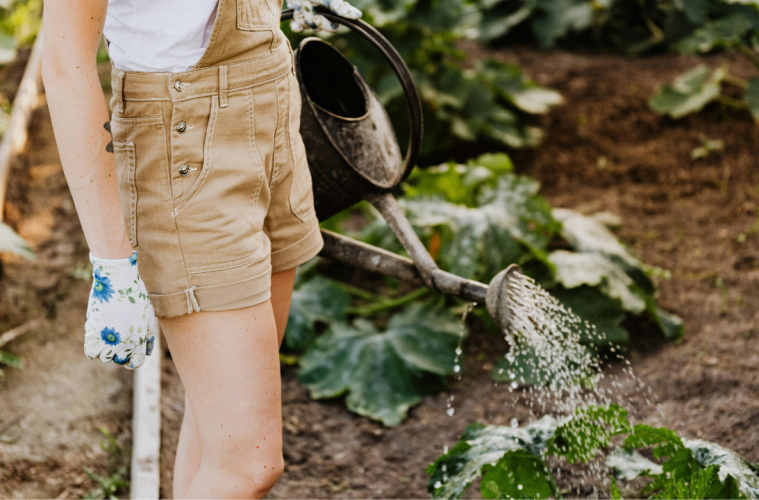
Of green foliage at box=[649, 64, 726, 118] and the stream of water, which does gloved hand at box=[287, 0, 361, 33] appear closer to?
the stream of water

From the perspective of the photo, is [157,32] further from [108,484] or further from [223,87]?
[108,484]

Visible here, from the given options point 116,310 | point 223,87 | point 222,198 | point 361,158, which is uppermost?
point 223,87

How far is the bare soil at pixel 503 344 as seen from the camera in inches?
86.1

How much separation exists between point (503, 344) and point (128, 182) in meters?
1.94

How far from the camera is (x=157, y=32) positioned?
1.13 meters

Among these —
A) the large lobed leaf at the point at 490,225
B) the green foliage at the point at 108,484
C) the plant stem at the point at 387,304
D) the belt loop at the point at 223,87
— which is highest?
the belt loop at the point at 223,87

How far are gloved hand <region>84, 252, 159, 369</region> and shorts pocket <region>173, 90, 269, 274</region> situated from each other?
104 millimetres

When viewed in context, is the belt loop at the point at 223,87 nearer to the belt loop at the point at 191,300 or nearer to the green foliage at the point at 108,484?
the belt loop at the point at 191,300

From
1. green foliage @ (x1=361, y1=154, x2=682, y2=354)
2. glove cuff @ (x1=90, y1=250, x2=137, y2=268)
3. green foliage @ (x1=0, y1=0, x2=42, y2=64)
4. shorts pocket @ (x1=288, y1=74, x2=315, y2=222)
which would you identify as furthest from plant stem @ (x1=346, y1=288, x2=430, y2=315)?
green foliage @ (x1=0, y1=0, x2=42, y2=64)

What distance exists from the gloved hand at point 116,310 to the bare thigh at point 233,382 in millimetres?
98

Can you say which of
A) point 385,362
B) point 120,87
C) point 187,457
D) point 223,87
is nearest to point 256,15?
point 223,87

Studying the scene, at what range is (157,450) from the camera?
2051mm

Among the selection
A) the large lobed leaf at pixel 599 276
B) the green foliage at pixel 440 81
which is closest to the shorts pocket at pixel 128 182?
the large lobed leaf at pixel 599 276

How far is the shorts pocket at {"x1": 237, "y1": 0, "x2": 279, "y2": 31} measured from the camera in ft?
3.87
